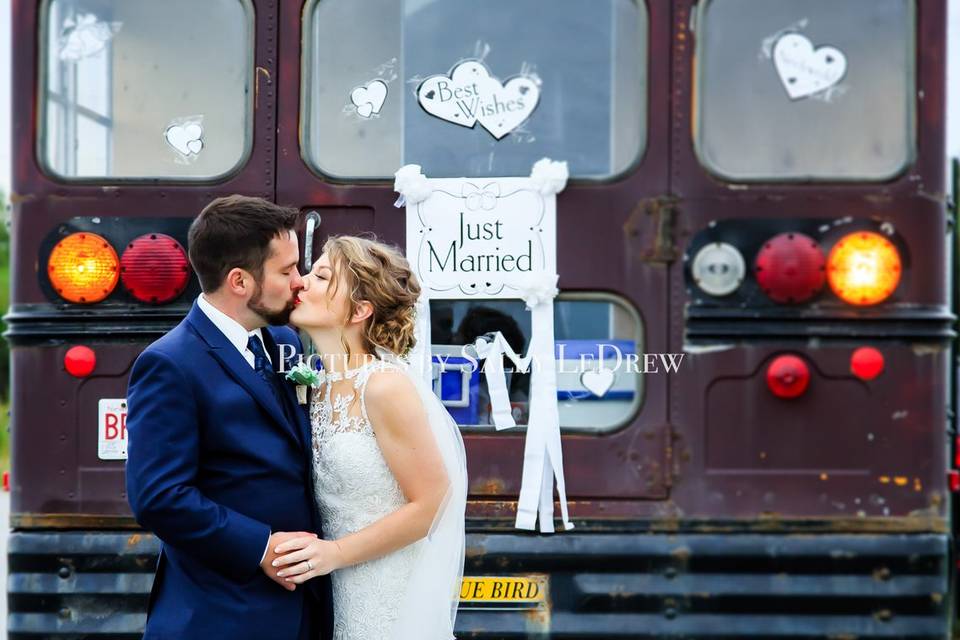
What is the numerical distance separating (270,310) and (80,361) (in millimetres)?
1104

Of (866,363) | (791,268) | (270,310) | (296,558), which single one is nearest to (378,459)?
(296,558)

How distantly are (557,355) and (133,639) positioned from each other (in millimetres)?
1474

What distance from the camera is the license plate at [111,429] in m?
3.34

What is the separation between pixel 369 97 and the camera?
3.32 meters

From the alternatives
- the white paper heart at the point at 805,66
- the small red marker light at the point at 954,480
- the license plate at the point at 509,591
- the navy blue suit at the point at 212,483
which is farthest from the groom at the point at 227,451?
the small red marker light at the point at 954,480

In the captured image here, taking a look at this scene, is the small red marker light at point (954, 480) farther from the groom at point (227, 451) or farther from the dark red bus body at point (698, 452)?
the groom at point (227, 451)

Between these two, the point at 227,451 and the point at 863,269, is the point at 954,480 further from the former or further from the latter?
the point at 227,451

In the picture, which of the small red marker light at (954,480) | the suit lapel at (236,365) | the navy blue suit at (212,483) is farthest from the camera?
the small red marker light at (954,480)

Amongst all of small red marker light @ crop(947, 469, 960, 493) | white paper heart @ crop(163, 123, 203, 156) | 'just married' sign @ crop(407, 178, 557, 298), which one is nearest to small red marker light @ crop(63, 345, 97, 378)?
white paper heart @ crop(163, 123, 203, 156)

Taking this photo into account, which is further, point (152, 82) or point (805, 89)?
point (152, 82)

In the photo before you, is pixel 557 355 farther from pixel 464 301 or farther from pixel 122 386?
pixel 122 386

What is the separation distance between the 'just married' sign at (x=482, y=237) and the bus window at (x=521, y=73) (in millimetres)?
65

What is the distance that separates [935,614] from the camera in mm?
3197

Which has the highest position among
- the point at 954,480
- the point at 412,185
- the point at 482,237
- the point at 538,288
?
the point at 412,185
